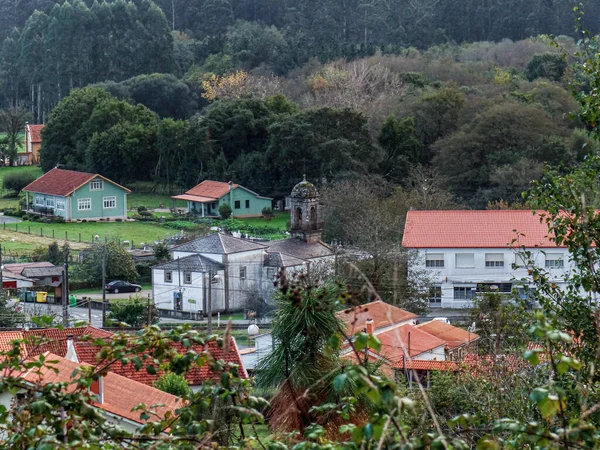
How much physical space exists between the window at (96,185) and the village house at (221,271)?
47.4ft

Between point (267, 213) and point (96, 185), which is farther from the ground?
point (96, 185)

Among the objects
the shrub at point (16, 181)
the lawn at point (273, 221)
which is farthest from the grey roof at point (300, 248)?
the shrub at point (16, 181)

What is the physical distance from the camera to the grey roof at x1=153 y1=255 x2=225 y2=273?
91.5 feet

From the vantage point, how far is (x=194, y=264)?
92.1 ft

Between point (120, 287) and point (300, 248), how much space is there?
16.0ft

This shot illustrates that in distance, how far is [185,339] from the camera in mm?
4750

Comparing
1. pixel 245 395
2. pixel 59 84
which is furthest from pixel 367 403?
pixel 59 84

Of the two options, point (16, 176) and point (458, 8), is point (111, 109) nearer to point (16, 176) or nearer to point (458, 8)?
point (16, 176)

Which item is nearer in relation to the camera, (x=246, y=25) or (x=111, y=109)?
(x=111, y=109)

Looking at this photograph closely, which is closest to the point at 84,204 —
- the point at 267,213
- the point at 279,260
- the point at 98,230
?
the point at 98,230

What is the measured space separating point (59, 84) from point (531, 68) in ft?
88.2

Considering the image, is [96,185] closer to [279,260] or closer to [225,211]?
[225,211]

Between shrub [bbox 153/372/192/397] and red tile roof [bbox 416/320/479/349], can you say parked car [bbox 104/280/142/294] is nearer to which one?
red tile roof [bbox 416/320/479/349]

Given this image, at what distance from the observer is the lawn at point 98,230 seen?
37594mm
